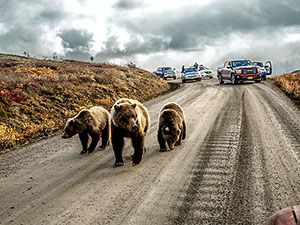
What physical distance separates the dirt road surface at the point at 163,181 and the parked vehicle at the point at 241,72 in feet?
75.6

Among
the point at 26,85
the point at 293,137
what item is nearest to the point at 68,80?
the point at 26,85

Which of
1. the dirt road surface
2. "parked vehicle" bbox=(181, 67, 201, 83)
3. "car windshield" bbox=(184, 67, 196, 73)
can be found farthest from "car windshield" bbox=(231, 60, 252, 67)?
the dirt road surface

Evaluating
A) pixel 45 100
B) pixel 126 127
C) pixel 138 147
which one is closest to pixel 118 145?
pixel 138 147

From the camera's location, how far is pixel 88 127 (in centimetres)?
1095

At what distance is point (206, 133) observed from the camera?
500 inches

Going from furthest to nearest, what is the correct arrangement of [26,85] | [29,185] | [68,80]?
[68,80], [26,85], [29,185]

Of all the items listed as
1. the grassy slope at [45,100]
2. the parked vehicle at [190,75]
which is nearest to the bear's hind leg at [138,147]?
the grassy slope at [45,100]

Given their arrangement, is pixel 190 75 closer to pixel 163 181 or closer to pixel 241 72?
pixel 241 72

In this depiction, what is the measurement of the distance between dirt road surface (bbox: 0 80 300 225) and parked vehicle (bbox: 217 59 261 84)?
23030mm

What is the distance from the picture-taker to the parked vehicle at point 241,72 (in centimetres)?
3581

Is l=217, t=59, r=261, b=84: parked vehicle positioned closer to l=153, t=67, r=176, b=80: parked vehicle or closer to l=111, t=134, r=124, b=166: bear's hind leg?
l=153, t=67, r=176, b=80: parked vehicle

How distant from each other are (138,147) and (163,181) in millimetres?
1472

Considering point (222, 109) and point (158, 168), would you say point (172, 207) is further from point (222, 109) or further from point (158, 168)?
point (222, 109)

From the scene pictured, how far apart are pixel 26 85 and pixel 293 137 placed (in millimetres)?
13322
